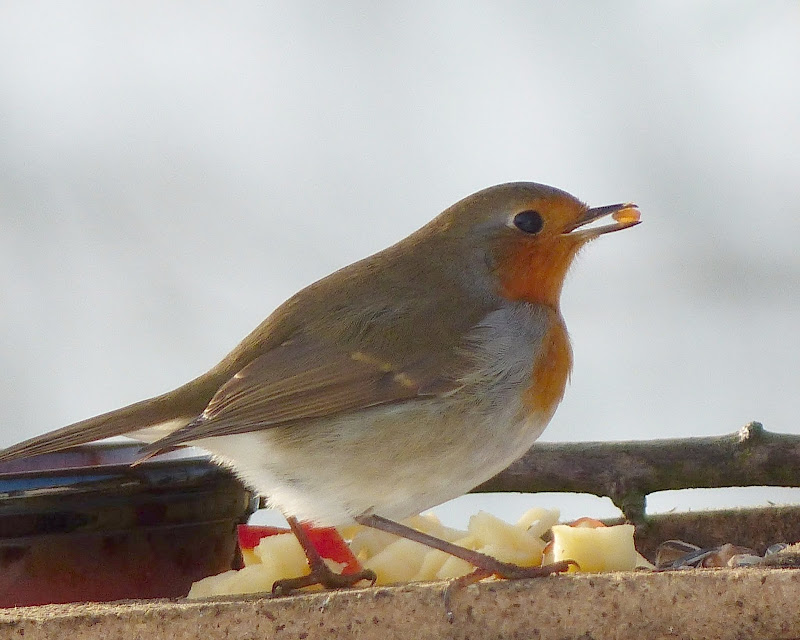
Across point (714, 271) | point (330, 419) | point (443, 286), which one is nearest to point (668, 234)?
point (714, 271)

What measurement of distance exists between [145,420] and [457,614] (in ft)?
4.43

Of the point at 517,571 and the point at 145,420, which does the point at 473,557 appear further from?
the point at 145,420

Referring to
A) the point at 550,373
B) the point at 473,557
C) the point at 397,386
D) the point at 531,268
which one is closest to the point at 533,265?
the point at 531,268

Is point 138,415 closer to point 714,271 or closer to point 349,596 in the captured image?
point 349,596

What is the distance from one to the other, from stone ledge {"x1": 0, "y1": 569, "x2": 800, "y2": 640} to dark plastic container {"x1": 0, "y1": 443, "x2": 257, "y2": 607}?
0.68 metres

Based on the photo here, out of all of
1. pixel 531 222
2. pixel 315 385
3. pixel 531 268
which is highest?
pixel 531 222

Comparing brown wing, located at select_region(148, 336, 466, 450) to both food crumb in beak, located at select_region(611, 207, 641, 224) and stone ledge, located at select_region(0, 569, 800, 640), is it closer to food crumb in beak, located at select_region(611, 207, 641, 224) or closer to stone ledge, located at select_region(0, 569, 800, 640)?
food crumb in beak, located at select_region(611, 207, 641, 224)

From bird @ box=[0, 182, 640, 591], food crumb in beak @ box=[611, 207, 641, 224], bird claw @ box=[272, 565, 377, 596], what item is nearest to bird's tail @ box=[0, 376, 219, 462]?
bird @ box=[0, 182, 640, 591]

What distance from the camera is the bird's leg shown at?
2913mm

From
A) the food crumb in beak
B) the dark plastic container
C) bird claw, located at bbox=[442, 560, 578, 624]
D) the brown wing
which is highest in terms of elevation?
the food crumb in beak

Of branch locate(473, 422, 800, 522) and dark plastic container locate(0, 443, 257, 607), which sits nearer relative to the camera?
dark plastic container locate(0, 443, 257, 607)

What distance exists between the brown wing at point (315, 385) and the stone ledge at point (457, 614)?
814mm

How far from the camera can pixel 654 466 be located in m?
3.22

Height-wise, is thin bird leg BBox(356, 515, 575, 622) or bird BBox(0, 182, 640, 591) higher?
bird BBox(0, 182, 640, 591)
